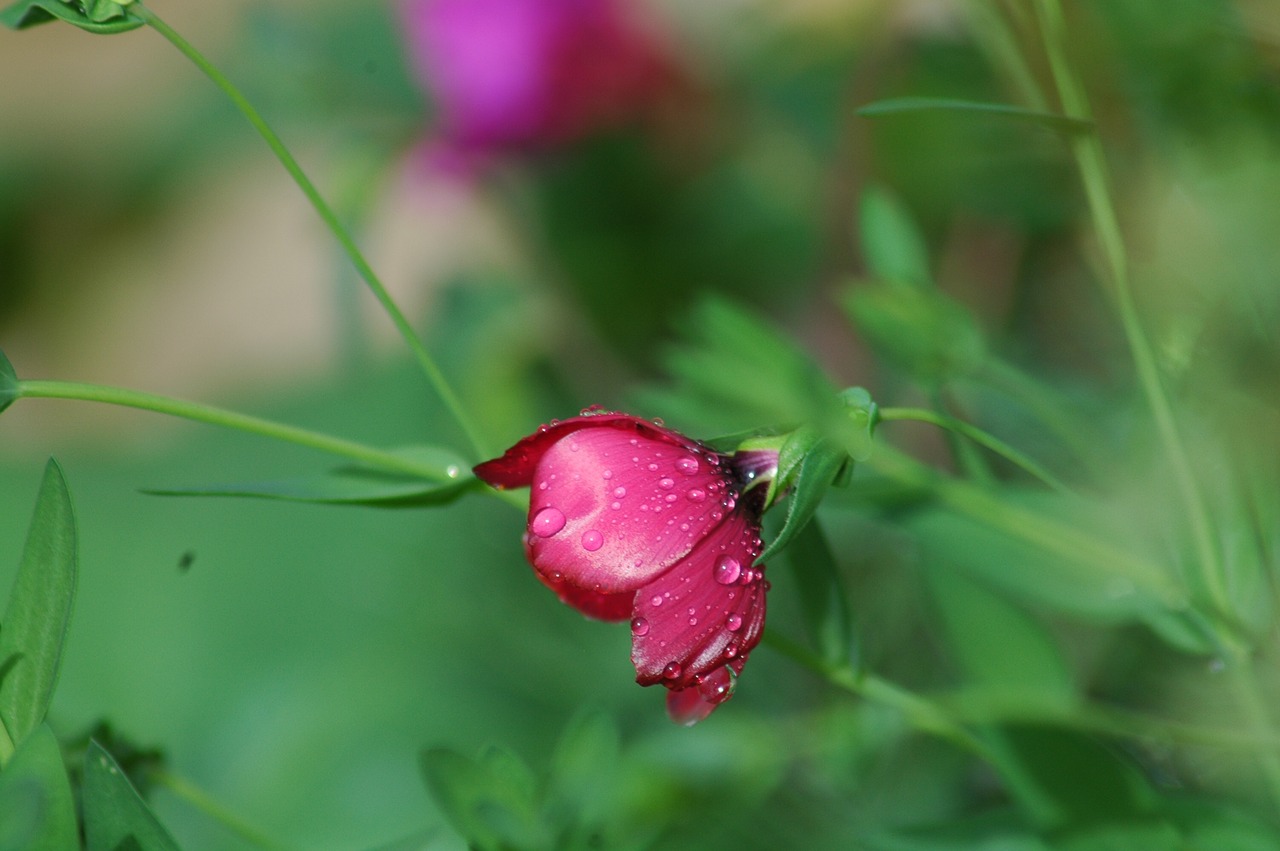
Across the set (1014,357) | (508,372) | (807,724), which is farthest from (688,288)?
(807,724)

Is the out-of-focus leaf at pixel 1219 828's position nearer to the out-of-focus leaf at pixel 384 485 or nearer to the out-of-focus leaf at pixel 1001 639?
the out-of-focus leaf at pixel 1001 639

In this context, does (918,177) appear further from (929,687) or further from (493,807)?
(493,807)

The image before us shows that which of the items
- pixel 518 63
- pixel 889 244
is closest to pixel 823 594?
pixel 889 244

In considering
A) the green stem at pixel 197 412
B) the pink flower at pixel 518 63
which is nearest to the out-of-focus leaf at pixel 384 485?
the green stem at pixel 197 412

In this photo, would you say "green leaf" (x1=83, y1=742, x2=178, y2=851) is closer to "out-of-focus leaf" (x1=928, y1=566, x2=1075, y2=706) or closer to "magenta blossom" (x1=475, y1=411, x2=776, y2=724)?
"magenta blossom" (x1=475, y1=411, x2=776, y2=724)

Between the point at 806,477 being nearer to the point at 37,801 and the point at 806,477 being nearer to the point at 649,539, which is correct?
the point at 649,539

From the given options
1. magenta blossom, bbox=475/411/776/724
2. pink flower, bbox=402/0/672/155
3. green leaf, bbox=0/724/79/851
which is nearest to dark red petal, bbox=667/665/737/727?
magenta blossom, bbox=475/411/776/724
